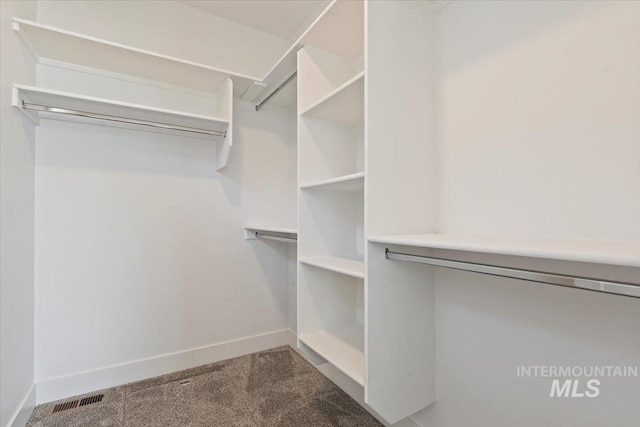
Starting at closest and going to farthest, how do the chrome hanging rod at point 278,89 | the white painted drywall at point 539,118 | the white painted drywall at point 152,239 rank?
1. the white painted drywall at point 539,118
2. the white painted drywall at point 152,239
3. the chrome hanging rod at point 278,89

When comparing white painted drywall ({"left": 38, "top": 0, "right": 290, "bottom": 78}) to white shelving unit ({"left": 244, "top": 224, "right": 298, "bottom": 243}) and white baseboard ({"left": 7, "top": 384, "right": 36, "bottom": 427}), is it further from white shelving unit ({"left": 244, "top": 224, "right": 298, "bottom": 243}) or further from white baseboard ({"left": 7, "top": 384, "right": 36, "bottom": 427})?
white baseboard ({"left": 7, "top": 384, "right": 36, "bottom": 427})

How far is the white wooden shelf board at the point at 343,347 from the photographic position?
4.33 ft

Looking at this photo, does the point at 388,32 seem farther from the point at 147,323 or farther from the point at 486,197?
the point at 147,323

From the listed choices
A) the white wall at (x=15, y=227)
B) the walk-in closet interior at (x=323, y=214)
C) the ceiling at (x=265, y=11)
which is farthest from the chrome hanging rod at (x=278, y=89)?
the white wall at (x=15, y=227)

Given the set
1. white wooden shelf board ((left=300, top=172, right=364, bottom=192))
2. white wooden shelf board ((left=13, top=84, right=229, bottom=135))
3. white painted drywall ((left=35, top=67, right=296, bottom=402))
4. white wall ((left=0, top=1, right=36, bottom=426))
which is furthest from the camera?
white painted drywall ((left=35, top=67, right=296, bottom=402))

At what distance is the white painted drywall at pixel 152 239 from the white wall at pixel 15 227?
116 millimetres

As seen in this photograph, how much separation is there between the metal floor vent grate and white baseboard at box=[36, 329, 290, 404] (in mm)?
67

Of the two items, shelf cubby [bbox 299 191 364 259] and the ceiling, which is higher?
the ceiling

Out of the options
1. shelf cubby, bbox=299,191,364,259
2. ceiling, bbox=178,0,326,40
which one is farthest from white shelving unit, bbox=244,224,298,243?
ceiling, bbox=178,0,326,40

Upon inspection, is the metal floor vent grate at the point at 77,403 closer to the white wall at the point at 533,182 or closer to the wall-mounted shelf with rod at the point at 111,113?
the wall-mounted shelf with rod at the point at 111,113

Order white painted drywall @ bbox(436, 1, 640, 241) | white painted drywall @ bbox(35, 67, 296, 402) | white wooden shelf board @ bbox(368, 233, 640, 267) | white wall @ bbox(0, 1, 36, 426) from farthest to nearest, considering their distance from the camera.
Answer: white painted drywall @ bbox(35, 67, 296, 402) → white wall @ bbox(0, 1, 36, 426) → white painted drywall @ bbox(436, 1, 640, 241) → white wooden shelf board @ bbox(368, 233, 640, 267)

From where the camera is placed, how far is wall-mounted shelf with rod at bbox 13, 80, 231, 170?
5.07 ft

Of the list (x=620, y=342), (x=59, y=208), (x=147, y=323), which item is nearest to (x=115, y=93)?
(x=59, y=208)

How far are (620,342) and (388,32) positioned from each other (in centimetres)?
137
